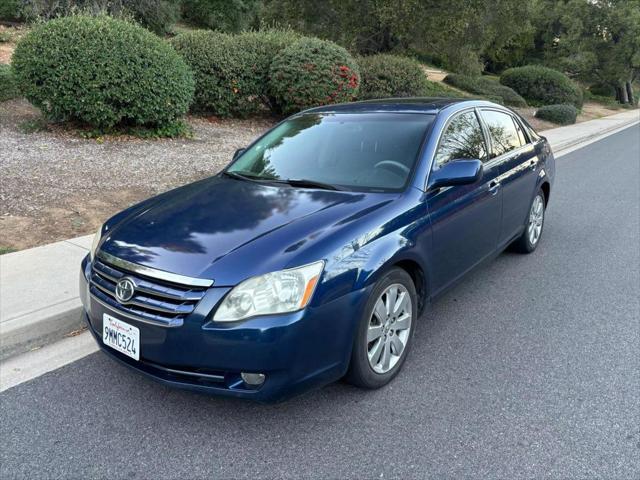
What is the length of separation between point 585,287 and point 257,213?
3182 millimetres

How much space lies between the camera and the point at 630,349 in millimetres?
3730

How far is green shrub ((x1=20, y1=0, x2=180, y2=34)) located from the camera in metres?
18.5

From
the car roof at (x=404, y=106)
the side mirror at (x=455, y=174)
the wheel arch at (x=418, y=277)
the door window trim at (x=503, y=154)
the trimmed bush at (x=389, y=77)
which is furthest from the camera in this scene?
the trimmed bush at (x=389, y=77)

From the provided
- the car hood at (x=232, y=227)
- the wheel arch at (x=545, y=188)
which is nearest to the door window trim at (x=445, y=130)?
the car hood at (x=232, y=227)

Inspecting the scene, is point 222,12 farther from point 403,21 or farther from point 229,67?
point 229,67

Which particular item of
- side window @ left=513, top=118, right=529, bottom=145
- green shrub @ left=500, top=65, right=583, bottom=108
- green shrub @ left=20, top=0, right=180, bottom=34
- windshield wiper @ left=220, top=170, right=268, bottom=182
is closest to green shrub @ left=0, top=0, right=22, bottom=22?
green shrub @ left=20, top=0, right=180, bottom=34

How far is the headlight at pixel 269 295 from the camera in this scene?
258 centimetres

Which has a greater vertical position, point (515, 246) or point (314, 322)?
point (314, 322)

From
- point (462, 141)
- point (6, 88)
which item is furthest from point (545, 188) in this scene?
point (6, 88)

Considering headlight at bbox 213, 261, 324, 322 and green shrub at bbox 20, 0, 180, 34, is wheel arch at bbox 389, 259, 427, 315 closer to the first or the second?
headlight at bbox 213, 261, 324, 322

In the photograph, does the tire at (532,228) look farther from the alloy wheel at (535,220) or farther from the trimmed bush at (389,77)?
the trimmed bush at (389,77)

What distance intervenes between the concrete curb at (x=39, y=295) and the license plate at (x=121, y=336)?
103 centimetres

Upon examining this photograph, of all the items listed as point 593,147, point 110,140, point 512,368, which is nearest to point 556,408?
point 512,368

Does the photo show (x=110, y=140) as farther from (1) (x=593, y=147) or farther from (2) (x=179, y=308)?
(1) (x=593, y=147)
